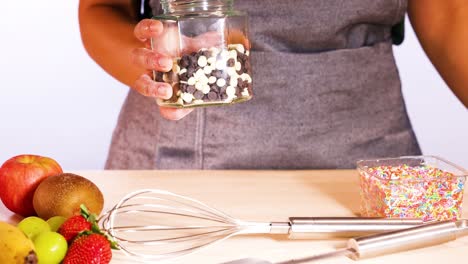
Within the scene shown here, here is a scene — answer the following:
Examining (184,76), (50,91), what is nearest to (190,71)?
(184,76)

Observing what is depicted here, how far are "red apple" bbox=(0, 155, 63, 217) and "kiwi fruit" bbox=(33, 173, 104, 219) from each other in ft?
0.08

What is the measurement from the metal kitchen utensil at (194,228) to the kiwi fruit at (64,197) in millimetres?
26

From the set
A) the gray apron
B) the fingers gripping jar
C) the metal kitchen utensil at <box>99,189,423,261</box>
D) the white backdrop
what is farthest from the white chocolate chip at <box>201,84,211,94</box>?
the white backdrop

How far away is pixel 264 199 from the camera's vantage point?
877mm

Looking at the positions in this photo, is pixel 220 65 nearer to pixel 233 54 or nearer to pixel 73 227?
pixel 233 54

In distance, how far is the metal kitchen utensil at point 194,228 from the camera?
28.3 inches

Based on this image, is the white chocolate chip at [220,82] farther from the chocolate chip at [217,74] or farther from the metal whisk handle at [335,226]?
the metal whisk handle at [335,226]

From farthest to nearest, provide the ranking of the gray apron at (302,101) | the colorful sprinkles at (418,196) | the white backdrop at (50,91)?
the white backdrop at (50,91)
the gray apron at (302,101)
the colorful sprinkles at (418,196)

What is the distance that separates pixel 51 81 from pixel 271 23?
1.37m

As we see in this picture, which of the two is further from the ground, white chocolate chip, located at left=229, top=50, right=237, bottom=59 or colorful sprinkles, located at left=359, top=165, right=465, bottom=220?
white chocolate chip, located at left=229, top=50, right=237, bottom=59

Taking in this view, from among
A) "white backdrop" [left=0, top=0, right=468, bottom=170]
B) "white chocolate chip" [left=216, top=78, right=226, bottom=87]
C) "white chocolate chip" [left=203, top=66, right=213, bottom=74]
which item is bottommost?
"white chocolate chip" [left=216, top=78, right=226, bottom=87]

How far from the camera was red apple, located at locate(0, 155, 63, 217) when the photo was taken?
80 cm

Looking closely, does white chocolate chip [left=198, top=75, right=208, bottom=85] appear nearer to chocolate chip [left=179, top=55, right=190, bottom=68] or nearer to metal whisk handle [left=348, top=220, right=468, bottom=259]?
chocolate chip [left=179, top=55, right=190, bottom=68]

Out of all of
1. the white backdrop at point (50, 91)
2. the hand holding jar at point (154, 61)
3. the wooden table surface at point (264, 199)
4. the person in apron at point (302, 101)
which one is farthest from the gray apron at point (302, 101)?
the white backdrop at point (50, 91)
